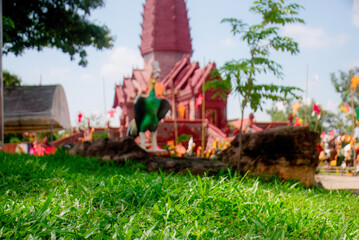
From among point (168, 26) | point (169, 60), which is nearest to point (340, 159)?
point (169, 60)

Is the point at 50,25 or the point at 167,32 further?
the point at 167,32

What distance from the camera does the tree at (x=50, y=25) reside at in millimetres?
11492

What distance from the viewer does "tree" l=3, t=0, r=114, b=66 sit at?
11.5 m

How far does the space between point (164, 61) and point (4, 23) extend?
47.5 feet

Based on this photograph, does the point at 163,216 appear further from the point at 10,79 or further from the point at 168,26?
the point at 168,26

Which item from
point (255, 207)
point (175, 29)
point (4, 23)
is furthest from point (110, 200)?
point (175, 29)

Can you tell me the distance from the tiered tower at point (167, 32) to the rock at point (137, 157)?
55.3 feet

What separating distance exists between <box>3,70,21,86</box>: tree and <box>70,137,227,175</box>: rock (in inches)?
366

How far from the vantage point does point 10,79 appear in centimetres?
1577

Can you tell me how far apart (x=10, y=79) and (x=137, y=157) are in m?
12.0

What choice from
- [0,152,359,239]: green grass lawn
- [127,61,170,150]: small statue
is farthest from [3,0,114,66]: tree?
[0,152,359,239]: green grass lawn

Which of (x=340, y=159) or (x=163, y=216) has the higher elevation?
(x=163, y=216)

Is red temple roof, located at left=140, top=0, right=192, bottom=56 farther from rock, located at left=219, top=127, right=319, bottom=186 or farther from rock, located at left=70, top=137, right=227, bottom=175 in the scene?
rock, located at left=219, top=127, right=319, bottom=186

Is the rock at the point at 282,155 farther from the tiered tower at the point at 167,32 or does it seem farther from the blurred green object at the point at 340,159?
the tiered tower at the point at 167,32
